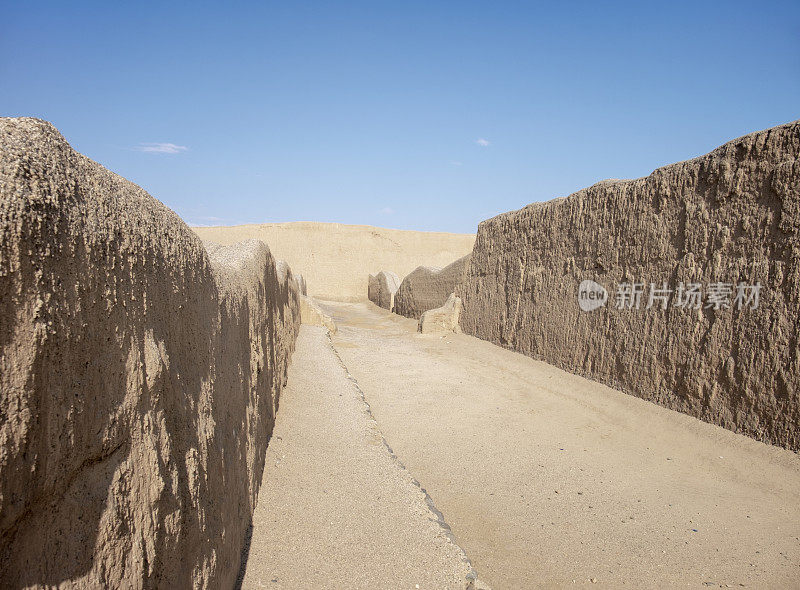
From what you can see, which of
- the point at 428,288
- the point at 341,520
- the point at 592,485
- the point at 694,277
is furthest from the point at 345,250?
the point at 341,520

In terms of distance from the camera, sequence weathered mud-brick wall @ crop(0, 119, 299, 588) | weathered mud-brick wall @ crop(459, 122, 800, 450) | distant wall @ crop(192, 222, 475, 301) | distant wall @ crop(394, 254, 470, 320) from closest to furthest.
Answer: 1. weathered mud-brick wall @ crop(0, 119, 299, 588)
2. weathered mud-brick wall @ crop(459, 122, 800, 450)
3. distant wall @ crop(394, 254, 470, 320)
4. distant wall @ crop(192, 222, 475, 301)

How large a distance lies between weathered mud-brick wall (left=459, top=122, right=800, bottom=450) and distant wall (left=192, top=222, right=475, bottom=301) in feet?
53.8

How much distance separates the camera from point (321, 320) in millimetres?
10344

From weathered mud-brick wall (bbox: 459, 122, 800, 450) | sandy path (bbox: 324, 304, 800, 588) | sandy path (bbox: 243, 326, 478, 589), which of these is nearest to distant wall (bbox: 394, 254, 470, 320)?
weathered mud-brick wall (bbox: 459, 122, 800, 450)

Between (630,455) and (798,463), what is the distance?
1214mm

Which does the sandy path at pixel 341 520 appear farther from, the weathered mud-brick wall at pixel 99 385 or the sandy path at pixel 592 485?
the sandy path at pixel 592 485

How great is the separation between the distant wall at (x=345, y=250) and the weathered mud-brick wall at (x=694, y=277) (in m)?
16.4

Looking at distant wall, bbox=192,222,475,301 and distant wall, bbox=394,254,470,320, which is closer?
distant wall, bbox=394,254,470,320

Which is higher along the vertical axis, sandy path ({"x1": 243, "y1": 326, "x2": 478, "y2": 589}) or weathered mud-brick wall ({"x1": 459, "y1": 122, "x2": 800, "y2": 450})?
weathered mud-brick wall ({"x1": 459, "y1": 122, "x2": 800, "y2": 450})

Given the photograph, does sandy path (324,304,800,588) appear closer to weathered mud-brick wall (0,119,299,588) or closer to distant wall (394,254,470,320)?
weathered mud-brick wall (0,119,299,588)

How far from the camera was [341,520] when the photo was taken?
255cm

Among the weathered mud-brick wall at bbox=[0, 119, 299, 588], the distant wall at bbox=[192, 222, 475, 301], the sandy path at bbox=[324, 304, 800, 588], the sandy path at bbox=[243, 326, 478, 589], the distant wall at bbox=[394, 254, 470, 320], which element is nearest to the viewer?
the weathered mud-brick wall at bbox=[0, 119, 299, 588]

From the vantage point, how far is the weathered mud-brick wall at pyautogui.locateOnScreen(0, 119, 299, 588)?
2.80ft

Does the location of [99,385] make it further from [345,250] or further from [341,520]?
[345,250]
